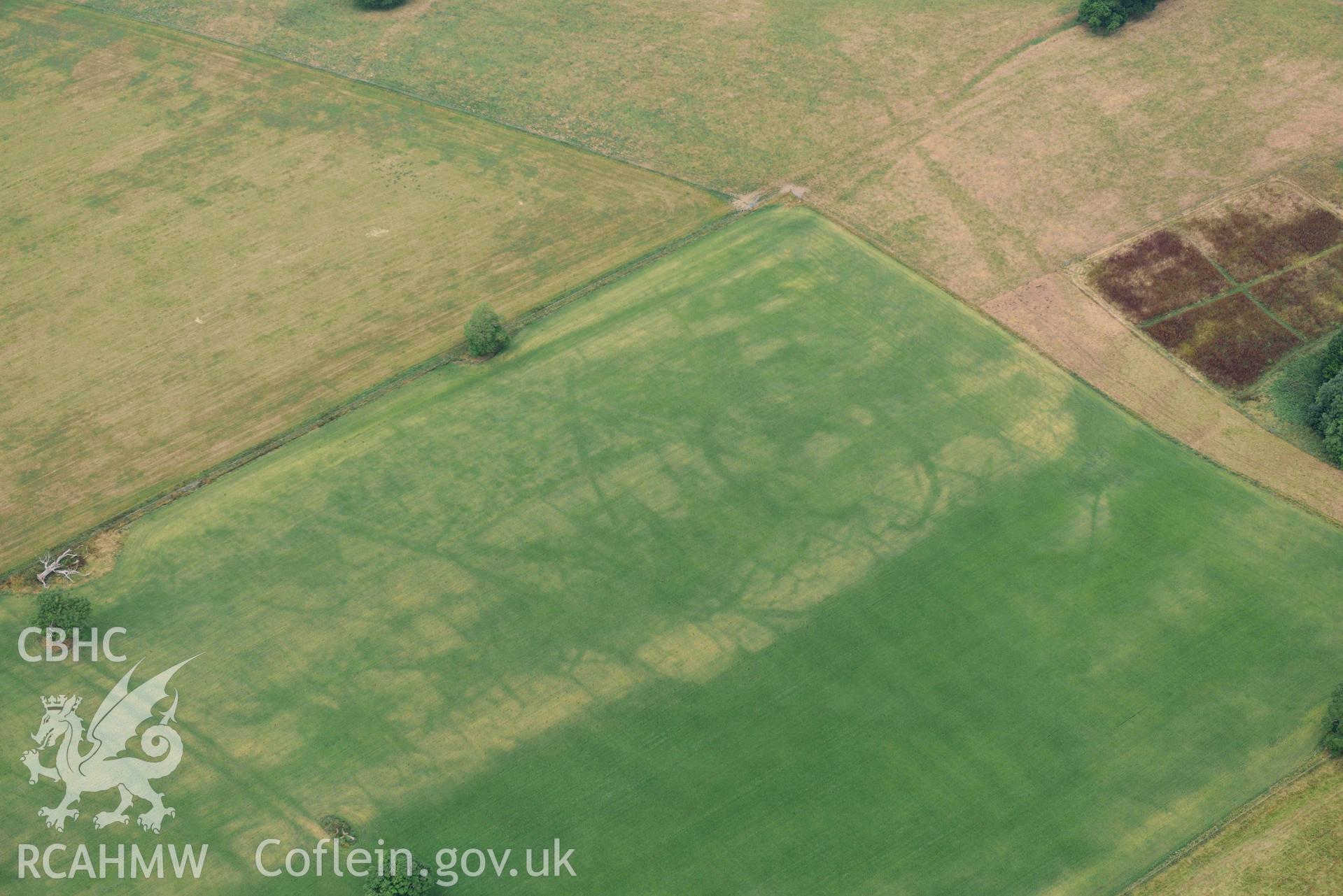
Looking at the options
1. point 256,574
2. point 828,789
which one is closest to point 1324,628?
point 828,789

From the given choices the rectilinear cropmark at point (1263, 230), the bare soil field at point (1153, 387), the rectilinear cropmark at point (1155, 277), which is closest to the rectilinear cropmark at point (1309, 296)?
the rectilinear cropmark at point (1263, 230)

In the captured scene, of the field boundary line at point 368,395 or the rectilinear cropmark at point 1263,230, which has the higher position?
the rectilinear cropmark at point 1263,230

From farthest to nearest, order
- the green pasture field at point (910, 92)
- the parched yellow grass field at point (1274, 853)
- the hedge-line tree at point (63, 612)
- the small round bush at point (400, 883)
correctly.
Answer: the green pasture field at point (910, 92)
the hedge-line tree at point (63, 612)
the parched yellow grass field at point (1274, 853)
the small round bush at point (400, 883)

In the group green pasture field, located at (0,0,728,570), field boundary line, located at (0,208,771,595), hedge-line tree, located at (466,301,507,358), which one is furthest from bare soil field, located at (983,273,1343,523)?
hedge-line tree, located at (466,301,507,358)

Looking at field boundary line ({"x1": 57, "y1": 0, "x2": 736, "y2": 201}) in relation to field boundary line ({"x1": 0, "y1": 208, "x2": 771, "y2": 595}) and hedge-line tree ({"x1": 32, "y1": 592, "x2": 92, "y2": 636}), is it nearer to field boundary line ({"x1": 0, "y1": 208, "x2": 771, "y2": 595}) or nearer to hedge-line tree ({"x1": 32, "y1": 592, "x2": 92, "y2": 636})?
field boundary line ({"x1": 0, "y1": 208, "x2": 771, "y2": 595})

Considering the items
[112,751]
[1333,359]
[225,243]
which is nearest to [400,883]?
[112,751]

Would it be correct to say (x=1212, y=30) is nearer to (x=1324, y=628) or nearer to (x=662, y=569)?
(x=1324, y=628)

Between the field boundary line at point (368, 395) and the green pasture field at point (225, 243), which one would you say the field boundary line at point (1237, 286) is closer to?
the field boundary line at point (368, 395)
